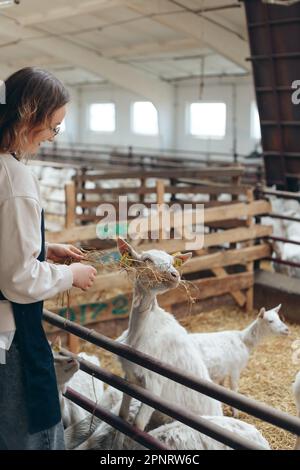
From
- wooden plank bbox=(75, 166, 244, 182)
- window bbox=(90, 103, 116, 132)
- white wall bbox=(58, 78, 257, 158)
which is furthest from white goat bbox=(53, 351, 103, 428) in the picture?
window bbox=(90, 103, 116, 132)

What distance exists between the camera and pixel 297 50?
738 cm

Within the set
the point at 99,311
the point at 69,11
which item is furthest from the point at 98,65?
the point at 99,311

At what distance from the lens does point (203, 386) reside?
1935mm

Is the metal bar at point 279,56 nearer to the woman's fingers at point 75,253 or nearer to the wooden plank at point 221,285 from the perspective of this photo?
the wooden plank at point 221,285

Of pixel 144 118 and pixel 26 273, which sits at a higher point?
pixel 144 118

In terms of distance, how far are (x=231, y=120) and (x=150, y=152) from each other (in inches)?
136

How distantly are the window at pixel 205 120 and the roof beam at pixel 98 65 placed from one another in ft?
3.00

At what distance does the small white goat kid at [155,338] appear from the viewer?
95.4 inches

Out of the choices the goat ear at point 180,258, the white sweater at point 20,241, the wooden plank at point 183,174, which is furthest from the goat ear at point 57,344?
the wooden plank at point 183,174

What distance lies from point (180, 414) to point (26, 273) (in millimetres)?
770

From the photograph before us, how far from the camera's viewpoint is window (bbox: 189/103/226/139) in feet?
60.3

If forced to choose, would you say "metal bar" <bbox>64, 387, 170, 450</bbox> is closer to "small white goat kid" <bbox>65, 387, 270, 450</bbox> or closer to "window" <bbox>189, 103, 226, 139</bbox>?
"small white goat kid" <bbox>65, 387, 270, 450</bbox>

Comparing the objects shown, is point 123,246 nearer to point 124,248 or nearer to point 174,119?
point 124,248

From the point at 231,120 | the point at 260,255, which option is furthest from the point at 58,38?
the point at 260,255
